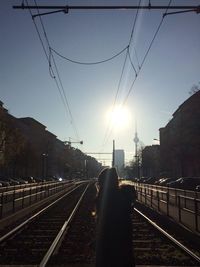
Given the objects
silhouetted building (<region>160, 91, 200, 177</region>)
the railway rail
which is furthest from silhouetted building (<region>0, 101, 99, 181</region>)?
the railway rail

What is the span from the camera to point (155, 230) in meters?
15.7

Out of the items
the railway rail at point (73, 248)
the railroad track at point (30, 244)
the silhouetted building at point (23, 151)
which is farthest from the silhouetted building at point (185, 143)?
the railway rail at point (73, 248)

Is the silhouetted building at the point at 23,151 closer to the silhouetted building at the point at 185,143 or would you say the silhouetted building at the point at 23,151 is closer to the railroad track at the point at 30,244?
the silhouetted building at the point at 185,143

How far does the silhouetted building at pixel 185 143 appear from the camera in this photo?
190 ft

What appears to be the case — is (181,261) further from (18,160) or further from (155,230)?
(18,160)

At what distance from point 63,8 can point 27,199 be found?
16.6 metres

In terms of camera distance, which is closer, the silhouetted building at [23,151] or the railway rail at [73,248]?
the railway rail at [73,248]

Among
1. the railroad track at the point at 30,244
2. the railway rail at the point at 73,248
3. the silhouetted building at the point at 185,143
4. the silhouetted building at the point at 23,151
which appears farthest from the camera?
the silhouetted building at the point at 23,151

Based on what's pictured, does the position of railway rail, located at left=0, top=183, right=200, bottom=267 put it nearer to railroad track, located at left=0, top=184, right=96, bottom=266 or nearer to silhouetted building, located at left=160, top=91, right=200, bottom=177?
railroad track, located at left=0, top=184, right=96, bottom=266

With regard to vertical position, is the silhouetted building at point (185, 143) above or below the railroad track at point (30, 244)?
above

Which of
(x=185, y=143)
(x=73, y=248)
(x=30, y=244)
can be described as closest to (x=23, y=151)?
(x=185, y=143)

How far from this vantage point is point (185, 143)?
68.1 meters

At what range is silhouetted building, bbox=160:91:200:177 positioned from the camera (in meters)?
57.9

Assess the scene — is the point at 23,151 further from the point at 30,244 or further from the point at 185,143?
the point at 30,244
